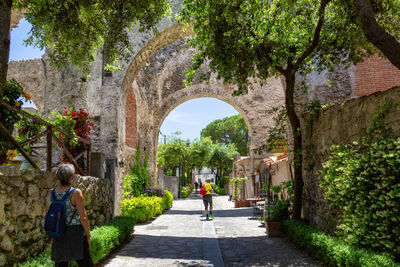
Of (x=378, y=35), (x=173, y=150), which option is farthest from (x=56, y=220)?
(x=173, y=150)

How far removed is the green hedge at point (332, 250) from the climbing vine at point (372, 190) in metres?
0.20

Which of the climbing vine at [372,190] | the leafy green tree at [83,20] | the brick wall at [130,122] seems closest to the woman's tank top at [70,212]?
the leafy green tree at [83,20]

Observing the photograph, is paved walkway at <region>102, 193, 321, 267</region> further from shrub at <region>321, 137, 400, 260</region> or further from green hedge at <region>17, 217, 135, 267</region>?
shrub at <region>321, 137, 400, 260</region>

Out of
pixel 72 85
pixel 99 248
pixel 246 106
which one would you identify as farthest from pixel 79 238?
pixel 246 106

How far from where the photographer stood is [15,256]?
3.41 meters

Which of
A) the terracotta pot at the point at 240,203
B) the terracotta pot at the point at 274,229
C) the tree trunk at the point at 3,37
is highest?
the tree trunk at the point at 3,37

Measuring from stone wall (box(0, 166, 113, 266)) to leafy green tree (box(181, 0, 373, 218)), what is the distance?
3.92 m

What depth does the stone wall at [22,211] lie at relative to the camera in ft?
10.7

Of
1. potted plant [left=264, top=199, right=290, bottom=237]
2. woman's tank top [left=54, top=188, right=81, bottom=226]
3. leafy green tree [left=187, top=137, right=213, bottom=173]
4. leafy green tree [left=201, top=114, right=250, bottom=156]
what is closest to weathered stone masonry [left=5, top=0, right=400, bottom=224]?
potted plant [left=264, top=199, right=290, bottom=237]

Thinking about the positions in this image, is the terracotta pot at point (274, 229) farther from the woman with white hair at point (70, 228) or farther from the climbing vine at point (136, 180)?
the woman with white hair at point (70, 228)

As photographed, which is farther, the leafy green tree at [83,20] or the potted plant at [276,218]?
the potted plant at [276,218]

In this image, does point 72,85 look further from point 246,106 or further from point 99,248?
point 246,106

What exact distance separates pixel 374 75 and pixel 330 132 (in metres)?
3.07

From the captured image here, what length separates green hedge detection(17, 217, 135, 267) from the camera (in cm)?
352
